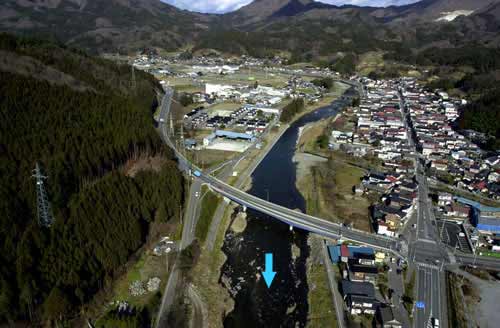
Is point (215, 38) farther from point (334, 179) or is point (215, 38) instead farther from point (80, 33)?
point (334, 179)

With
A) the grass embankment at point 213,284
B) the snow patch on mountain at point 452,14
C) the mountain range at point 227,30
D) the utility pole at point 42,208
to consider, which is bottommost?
the grass embankment at point 213,284

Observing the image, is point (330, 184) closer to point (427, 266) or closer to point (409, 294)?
point (427, 266)

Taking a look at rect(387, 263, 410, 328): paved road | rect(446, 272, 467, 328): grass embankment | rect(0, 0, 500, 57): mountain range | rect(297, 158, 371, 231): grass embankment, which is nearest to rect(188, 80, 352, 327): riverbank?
rect(297, 158, 371, 231): grass embankment

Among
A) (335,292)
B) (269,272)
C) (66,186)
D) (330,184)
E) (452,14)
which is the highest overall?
(452,14)

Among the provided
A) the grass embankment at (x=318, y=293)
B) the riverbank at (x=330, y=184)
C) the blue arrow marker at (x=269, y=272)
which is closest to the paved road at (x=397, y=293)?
the grass embankment at (x=318, y=293)

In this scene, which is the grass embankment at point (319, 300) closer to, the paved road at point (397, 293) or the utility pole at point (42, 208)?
the paved road at point (397, 293)

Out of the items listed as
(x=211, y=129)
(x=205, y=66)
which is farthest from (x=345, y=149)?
(x=205, y=66)

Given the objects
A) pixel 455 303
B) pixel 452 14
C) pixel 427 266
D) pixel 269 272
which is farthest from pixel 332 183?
pixel 452 14
